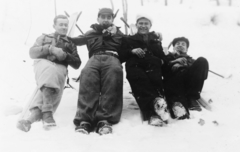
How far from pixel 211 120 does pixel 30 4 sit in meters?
5.23

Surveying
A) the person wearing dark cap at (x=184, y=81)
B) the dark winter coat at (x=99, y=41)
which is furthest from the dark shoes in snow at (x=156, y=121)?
the dark winter coat at (x=99, y=41)

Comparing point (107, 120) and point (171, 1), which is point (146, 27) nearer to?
point (107, 120)

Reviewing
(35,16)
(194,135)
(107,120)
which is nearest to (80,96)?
(107,120)

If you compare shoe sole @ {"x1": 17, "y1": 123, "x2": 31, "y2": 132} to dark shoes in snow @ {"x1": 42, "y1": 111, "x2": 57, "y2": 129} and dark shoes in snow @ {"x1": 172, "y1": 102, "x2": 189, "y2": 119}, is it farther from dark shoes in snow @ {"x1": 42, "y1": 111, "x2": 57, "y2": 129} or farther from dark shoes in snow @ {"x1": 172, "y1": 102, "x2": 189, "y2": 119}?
dark shoes in snow @ {"x1": 172, "y1": 102, "x2": 189, "y2": 119}

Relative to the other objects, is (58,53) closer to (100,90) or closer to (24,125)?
(100,90)

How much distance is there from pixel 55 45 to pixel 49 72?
17.7 inches

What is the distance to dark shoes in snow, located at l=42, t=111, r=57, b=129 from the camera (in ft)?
7.40

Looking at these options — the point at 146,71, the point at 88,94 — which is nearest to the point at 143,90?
the point at 146,71

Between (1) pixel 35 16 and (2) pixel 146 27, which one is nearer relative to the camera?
(2) pixel 146 27

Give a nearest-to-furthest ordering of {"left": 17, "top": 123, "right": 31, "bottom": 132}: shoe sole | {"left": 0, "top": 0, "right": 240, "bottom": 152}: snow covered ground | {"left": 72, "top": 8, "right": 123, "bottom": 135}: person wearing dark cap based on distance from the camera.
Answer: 1. {"left": 0, "top": 0, "right": 240, "bottom": 152}: snow covered ground
2. {"left": 17, "top": 123, "right": 31, "bottom": 132}: shoe sole
3. {"left": 72, "top": 8, "right": 123, "bottom": 135}: person wearing dark cap

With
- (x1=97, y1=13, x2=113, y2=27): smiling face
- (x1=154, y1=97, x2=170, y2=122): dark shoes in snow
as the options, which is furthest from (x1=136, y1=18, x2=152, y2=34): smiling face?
(x1=154, y1=97, x2=170, y2=122): dark shoes in snow

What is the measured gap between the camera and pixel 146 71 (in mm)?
2713

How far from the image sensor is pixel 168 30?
5254 mm

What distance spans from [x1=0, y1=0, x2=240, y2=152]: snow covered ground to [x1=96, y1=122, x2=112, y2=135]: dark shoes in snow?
6 centimetres
